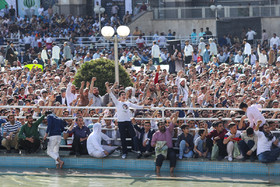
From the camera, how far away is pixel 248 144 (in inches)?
557

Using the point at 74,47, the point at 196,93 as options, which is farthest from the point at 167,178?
the point at 74,47

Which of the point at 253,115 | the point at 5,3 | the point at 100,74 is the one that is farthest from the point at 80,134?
the point at 5,3

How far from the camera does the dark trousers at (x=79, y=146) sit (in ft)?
49.7

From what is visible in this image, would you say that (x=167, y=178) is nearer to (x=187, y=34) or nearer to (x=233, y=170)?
(x=233, y=170)

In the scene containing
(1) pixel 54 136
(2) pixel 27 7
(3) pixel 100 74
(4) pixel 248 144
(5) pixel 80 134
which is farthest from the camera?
(2) pixel 27 7

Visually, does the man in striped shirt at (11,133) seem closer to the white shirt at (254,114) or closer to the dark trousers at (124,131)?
the dark trousers at (124,131)

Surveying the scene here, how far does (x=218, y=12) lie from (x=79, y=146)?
24.3m

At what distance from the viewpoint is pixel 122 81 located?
19.7 metres

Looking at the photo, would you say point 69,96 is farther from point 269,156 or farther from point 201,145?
point 269,156

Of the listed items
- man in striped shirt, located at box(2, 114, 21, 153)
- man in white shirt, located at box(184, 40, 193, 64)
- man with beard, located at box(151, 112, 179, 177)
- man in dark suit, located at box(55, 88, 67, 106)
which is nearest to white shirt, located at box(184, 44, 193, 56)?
man in white shirt, located at box(184, 40, 193, 64)

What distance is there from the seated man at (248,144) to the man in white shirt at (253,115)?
0.66 ft

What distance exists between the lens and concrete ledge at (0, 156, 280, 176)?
14.0 m

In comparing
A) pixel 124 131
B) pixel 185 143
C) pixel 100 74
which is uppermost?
pixel 100 74

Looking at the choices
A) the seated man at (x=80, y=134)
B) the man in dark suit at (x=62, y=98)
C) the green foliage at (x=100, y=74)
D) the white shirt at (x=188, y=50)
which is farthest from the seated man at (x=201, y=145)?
the white shirt at (x=188, y=50)
